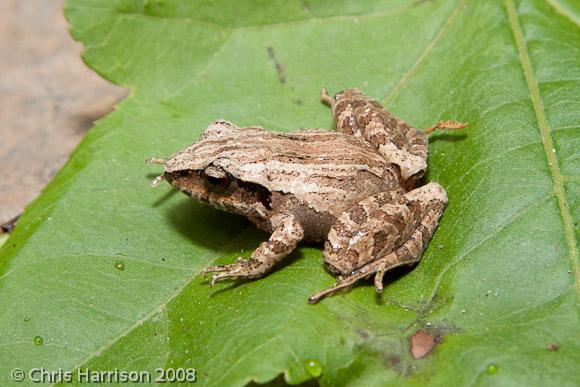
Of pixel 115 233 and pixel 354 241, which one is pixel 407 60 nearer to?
pixel 354 241

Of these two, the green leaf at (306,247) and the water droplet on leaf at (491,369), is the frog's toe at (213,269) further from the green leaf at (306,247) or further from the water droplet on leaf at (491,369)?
the water droplet on leaf at (491,369)

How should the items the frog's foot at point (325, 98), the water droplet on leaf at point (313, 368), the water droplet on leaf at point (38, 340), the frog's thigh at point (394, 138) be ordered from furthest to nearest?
the frog's foot at point (325, 98)
the frog's thigh at point (394, 138)
the water droplet on leaf at point (38, 340)
the water droplet on leaf at point (313, 368)

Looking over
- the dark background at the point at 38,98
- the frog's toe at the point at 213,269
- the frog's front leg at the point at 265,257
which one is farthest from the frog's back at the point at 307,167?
the dark background at the point at 38,98

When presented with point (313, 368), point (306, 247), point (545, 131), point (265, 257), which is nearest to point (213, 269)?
point (265, 257)

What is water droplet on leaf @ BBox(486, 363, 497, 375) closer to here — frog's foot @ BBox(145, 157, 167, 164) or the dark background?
frog's foot @ BBox(145, 157, 167, 164)

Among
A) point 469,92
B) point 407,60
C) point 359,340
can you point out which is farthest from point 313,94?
point 359,340

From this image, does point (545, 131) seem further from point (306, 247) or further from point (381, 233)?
point (306, 247)

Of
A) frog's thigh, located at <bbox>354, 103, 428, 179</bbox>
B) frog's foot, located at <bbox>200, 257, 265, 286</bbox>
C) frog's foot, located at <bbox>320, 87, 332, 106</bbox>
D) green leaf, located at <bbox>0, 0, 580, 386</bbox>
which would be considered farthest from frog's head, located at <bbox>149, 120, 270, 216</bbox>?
frog's foot, located at <bbox>320, 87, 332, 106</bbox>
